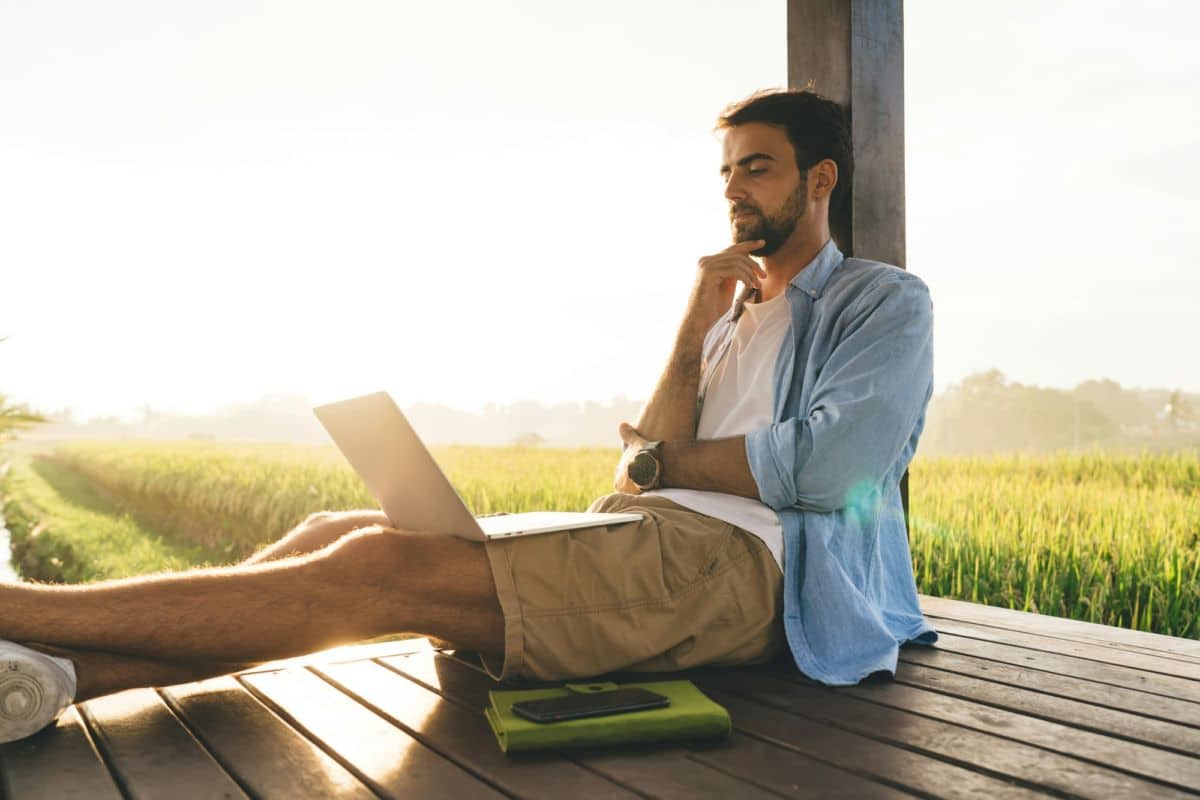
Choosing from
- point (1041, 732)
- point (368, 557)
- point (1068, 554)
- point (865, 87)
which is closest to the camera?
point (1041, 732)

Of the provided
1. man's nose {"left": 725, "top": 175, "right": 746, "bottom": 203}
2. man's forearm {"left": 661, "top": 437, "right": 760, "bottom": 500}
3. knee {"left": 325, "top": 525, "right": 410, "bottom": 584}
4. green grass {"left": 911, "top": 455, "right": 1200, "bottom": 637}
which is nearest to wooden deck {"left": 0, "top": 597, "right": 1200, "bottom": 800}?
knee {"left": 325, "top": 525, "right": 410, "bottom": 584}

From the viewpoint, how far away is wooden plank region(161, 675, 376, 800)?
1.38 m

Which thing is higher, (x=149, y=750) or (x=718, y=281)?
(x=718, y=281)

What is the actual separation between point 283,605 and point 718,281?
126 centimetres

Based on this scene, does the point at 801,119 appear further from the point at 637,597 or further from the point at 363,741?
the point at 363,741

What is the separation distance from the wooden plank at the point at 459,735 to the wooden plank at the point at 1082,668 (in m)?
1.08

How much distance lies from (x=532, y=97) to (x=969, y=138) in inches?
177

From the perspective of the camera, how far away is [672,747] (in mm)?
1550

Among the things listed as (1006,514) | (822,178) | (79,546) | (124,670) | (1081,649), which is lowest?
(79,546)

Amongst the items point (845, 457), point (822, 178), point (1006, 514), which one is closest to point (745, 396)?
point (845, 457)

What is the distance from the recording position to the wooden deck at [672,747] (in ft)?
4.54

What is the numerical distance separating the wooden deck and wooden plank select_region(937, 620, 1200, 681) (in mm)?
14

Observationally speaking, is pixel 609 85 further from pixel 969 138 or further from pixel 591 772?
pixel 591 772

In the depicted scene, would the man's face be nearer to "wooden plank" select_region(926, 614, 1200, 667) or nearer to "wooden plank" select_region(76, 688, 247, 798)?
"wooden plank" select_region(926, 614, 1200, 667)
